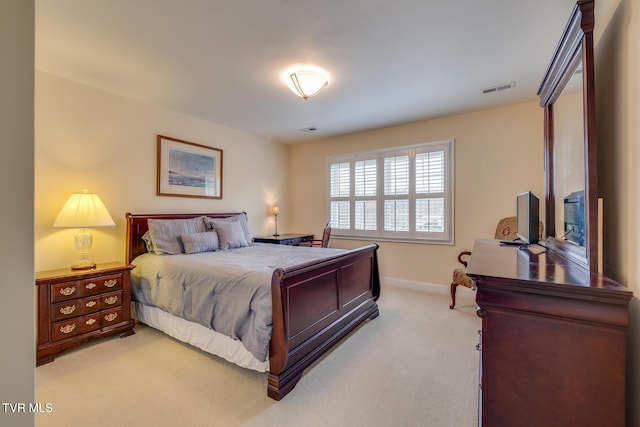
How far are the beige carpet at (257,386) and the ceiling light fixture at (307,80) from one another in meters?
2.55

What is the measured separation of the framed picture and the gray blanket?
1.09 metres

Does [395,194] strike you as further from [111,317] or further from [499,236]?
[111,317]

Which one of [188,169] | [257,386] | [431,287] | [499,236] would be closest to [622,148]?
[257,386]

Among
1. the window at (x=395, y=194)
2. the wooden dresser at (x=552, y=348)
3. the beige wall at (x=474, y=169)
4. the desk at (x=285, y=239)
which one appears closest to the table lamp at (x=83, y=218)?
the desk at (x=285, y=239)

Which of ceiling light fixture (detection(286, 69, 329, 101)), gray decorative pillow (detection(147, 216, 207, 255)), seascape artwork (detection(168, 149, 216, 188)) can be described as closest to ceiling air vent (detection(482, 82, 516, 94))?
ceiling light fixture (detection(286, 69, 329, 101))

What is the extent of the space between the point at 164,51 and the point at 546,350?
10.5 ft

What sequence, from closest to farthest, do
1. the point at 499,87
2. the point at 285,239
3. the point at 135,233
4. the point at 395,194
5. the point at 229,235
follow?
1. the point at 499,87
2. the point at 135,233
3. the point at 229,235
4. the point at 395,194
5. the point at 285,239

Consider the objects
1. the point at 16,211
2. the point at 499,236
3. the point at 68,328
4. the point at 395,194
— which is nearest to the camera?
the point at 16,211

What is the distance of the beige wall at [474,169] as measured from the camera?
3.57 metres

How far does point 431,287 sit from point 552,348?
11.1 ft

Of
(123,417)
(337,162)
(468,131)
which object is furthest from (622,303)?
(337,162)

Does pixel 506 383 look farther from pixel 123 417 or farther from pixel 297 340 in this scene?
pixel 123 417

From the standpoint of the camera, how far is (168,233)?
3.35 m

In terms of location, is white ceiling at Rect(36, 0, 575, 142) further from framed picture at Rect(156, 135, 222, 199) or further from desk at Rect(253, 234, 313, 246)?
desk at Rect(253, 234, 313, 246)
